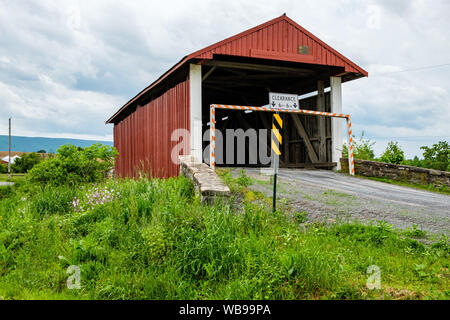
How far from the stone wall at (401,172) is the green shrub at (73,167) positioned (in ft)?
25.8

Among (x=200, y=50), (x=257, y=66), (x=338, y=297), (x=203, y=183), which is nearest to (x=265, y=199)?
(x=203, y=183)

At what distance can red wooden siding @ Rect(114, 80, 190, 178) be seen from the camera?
36.9 feet

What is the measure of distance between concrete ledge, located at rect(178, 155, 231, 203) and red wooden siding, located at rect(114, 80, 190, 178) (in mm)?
1166

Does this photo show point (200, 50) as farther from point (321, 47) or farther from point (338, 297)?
point (338, 297)

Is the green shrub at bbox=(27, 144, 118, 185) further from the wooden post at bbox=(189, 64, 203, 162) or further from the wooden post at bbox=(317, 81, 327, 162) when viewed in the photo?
the wooden post at bbox=(317, 81, 327, 162)

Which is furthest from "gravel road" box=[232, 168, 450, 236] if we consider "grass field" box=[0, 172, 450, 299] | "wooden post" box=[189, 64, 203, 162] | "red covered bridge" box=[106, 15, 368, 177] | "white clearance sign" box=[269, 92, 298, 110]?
"red covered bridge" box=[106, 15, 368, 177]

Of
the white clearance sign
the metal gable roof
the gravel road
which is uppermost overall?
the metal gable roof

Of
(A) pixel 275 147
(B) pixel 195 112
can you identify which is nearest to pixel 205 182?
(A) pixel 275 147

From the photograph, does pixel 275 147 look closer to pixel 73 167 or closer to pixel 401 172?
pixel 73 167

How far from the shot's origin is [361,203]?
7.21 m

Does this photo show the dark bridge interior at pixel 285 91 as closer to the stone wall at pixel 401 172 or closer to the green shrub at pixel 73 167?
the stone wall at pixel 401 172

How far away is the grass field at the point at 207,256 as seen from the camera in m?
3.80
